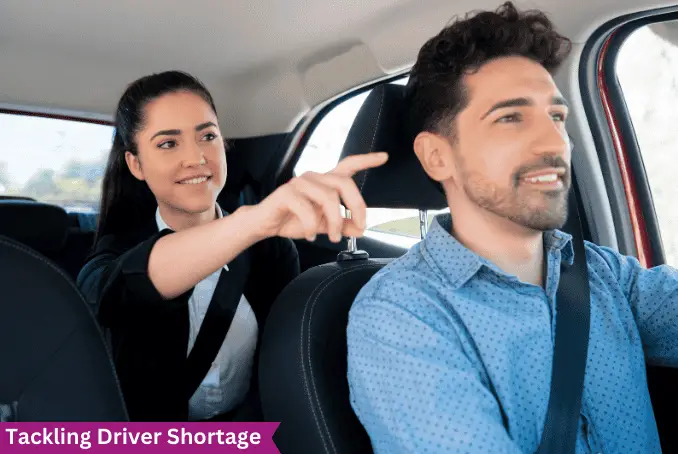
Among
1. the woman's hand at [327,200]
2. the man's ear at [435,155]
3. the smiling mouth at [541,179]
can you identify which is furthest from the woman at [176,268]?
the smiling mouth at [541,179]

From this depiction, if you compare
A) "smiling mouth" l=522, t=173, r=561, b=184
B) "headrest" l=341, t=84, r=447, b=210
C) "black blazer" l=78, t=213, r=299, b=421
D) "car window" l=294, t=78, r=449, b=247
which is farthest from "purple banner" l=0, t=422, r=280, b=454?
"car window" l=294, t=78, r=449, b=247

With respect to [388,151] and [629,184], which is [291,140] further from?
[388,151]

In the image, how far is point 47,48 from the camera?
9.84ft

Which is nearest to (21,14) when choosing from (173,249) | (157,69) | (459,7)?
(157,69)

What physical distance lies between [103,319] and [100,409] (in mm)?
309

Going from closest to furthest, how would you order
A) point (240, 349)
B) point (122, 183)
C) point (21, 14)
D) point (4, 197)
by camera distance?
point (240, 349) < point (122, 183) < point (4, 197) < point (21, 14)

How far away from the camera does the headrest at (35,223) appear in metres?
1.84

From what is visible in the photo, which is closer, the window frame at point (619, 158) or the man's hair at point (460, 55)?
the man's hair at point (460, 55)

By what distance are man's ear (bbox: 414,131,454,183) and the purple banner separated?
0.62 m

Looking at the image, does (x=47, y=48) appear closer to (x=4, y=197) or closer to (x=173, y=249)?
(x=4, y=197)

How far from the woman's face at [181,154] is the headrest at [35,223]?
44cm

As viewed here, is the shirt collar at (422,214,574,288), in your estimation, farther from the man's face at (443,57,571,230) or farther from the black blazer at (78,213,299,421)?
the black blazer at (78,213,299,421)

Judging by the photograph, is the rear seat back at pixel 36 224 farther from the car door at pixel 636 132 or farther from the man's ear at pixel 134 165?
the car door at pixel 636 132

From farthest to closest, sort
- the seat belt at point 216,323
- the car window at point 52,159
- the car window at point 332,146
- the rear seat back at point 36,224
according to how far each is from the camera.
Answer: the car window at point 52,159, the car window at point 332,146, the rear seat back at point 36,224, the seat belt at point 216,323
